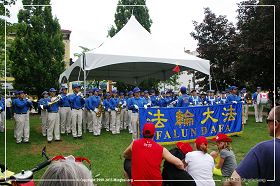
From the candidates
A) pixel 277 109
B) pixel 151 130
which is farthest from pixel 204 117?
pixel 277 109

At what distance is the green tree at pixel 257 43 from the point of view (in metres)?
16.8

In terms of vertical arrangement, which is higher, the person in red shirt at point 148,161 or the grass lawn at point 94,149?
the person in red shirt at point 148,161

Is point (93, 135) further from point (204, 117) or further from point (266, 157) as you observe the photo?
point (266, 157)

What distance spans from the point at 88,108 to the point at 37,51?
12.9 metres

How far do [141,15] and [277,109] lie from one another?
21.7 m

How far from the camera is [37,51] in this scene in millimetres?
23016

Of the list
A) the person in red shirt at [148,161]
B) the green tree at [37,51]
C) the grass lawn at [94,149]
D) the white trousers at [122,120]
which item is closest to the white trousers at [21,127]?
the grass lawn at [94,149]

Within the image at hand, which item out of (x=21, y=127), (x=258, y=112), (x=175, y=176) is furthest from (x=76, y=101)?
(x=258, y=112)

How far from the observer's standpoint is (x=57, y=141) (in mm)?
10391

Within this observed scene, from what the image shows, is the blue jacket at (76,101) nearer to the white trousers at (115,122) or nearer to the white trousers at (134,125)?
the white trousers at (134,125)

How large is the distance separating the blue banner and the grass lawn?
46cm

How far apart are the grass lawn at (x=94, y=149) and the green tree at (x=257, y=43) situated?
6808 mm

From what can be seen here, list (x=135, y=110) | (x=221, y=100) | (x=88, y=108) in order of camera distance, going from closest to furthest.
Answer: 1. (x=135, y=110)
2. (x=88, y=108)
3. (x=221, y=100)

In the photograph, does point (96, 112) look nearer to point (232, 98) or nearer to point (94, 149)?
point (94, 149)
